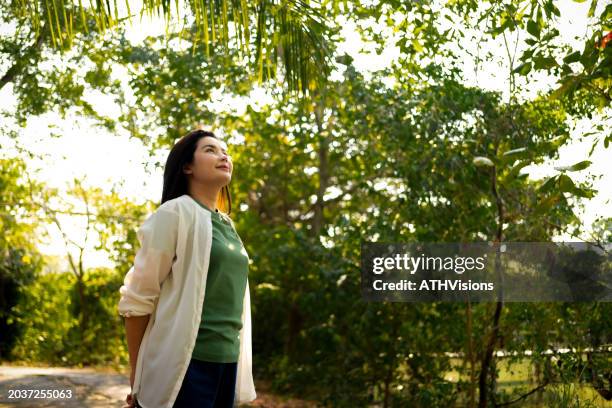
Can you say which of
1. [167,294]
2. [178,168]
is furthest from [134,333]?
[178,168]

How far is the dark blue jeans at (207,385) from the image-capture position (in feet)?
6.76

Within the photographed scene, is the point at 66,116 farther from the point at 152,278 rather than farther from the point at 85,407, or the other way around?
the point at 152,278

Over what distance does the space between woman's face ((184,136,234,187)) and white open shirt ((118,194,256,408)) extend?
0.16m

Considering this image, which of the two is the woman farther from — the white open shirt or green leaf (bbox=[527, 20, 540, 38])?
green leaf (bbox=[527, 20, 540, 38])

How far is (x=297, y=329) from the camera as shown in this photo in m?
8.30

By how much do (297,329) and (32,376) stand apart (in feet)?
9.38

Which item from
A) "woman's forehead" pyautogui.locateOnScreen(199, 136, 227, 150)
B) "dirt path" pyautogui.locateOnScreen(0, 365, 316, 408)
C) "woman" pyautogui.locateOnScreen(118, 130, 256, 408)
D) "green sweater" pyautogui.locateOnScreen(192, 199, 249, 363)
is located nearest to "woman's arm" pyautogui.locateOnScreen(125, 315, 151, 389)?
"woman" pyautogui.locateOnScreen(118, 130, 256, 408)

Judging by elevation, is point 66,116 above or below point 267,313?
above

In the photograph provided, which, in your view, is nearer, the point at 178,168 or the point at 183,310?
the point at 183,310

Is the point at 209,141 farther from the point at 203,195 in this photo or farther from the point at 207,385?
the point at 207,385

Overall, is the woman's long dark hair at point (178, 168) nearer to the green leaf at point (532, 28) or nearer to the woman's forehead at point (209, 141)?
the woman's forehead at point (209, 141)

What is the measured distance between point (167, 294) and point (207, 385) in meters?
0.27

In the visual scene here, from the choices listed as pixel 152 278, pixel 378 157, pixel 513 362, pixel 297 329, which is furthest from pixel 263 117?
pixel 152 278

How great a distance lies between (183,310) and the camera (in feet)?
6.73
